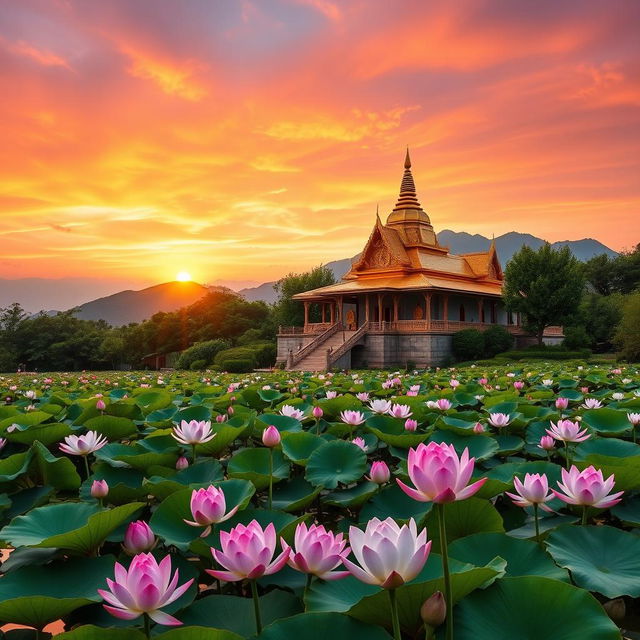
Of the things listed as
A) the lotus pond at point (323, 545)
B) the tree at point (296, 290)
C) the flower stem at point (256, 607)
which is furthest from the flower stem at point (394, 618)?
the tree at point (296, 290)

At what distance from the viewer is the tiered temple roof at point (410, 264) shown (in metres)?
31.5

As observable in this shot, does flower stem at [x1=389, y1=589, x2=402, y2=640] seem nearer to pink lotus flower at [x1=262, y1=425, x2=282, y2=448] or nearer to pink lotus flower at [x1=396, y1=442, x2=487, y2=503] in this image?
pink lotus flower at [x1=396, y1=442, x2=487, y2=503]

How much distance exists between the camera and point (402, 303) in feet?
108

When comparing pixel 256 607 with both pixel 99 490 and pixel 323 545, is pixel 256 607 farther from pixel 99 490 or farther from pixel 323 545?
pixel 99 490

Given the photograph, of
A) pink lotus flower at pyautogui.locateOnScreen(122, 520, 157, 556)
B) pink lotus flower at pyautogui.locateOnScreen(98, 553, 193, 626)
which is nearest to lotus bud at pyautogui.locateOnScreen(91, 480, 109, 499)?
pink lotus flower at pyautogui.locateOnScreen(122, 520, 157, 556)

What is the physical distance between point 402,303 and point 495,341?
19.2 ft

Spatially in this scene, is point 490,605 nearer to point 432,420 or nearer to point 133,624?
point 133,624

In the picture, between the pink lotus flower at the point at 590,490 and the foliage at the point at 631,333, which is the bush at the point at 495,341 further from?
the pink lotus flower at the point at 590,490

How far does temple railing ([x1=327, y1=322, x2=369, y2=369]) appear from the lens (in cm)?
2642

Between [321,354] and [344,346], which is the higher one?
[344,346]

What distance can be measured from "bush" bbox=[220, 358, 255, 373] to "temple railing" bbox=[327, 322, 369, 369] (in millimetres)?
6564

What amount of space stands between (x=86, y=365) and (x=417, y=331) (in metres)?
31.0

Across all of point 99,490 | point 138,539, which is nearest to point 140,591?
point 138,539

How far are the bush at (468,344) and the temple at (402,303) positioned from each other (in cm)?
44
